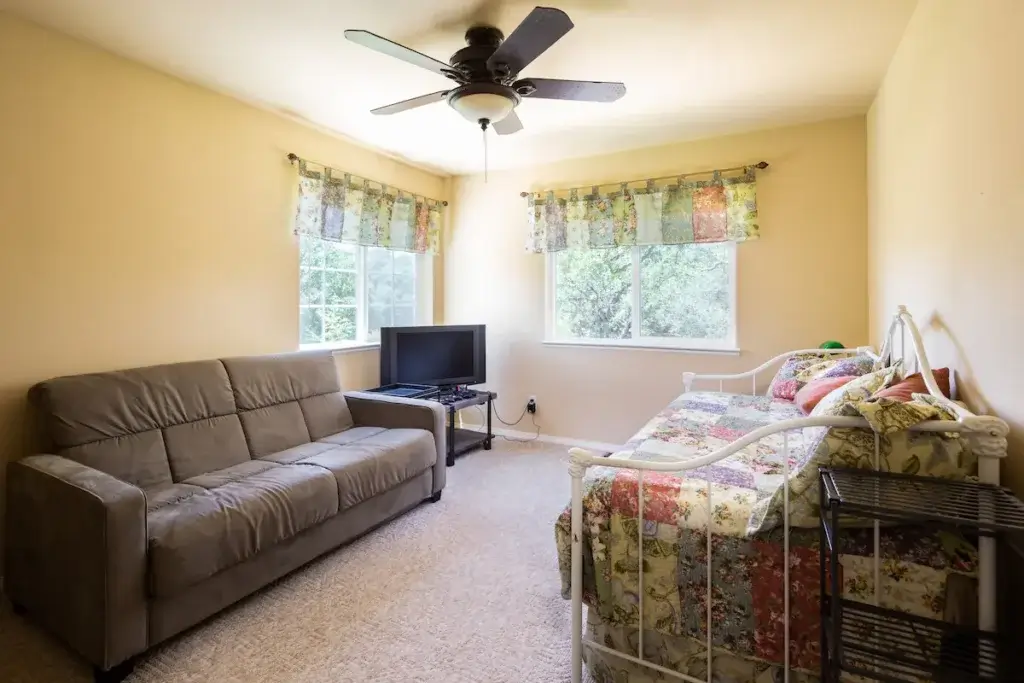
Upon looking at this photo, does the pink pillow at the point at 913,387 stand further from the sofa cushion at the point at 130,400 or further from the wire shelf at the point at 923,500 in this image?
the sofa cushion at the point at 130,400

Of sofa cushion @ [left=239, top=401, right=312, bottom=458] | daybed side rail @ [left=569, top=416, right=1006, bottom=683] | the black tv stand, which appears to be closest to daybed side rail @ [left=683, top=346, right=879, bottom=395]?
the black tv stand

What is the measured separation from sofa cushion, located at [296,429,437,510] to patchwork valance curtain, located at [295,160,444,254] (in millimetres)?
1580

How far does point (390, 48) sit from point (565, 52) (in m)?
0.93

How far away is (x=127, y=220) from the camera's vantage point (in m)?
2.56


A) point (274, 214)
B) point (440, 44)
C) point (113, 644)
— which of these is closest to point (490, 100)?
point (440, 44)

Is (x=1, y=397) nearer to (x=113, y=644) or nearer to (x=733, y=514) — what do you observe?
(x=113, y=644)

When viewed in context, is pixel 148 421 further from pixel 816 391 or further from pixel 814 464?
pixel 816 391

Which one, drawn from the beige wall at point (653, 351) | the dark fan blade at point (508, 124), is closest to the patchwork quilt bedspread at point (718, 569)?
the dark fan blade at point (508, 124)

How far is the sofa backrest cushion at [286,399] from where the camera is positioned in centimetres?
281

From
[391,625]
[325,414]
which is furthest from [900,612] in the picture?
[325,414]

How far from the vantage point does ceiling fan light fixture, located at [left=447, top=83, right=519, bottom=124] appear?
7.24ft

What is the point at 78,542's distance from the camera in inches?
67.2

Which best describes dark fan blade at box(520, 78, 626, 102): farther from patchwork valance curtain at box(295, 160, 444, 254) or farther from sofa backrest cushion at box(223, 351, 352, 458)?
sofa backrest cushion at box(223, 351, 352, 458)

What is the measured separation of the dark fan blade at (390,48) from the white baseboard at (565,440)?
3.03 meters
